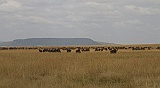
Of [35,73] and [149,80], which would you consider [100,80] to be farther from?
[35,73]

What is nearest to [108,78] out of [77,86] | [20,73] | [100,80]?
[100,80]

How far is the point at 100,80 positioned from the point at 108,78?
1.17 ft

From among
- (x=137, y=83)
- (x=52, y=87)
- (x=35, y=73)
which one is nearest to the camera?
(x=52, y=87)

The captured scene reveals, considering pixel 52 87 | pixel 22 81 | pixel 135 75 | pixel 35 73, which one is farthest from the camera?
pixel 35 73

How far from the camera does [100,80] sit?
38.9ft

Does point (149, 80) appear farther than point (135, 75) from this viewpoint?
No

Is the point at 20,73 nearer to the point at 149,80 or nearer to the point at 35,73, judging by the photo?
the point at 35,73

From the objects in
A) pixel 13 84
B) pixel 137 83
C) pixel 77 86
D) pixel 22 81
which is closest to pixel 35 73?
pixel 22 81

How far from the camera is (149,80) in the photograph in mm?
11094

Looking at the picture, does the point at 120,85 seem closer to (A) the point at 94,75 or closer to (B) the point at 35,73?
(A) the point at 94,75

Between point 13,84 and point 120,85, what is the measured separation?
11.8 ft

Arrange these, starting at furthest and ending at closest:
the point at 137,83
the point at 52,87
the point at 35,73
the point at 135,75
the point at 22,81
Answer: the point at 35,73 < the point at 135,75 < the point at 22,81 < the point at 137,83 < the point at 52,87

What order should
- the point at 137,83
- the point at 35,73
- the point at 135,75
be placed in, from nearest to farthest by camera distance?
1. the point at 137,83
2. the point at 135,75
3. the point at 35,73

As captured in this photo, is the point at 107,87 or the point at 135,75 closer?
Result: the point at 107,87
